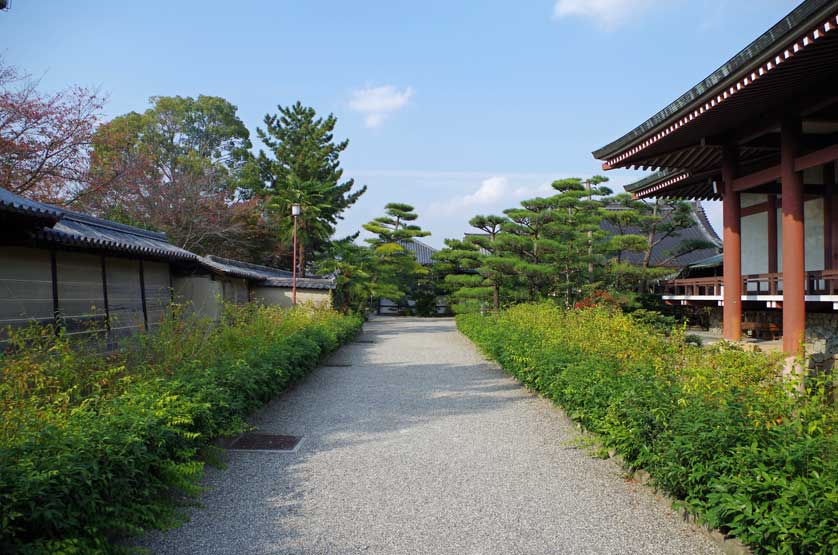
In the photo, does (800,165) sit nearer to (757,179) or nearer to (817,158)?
(817,158)

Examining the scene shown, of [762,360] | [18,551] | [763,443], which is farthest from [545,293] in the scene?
[18,551]

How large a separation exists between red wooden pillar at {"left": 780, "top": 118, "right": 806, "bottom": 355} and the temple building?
0.5 inches

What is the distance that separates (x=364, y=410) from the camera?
23.8 feet

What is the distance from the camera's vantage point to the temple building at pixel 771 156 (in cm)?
631

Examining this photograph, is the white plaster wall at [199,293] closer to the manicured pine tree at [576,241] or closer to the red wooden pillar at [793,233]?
the manicured pine tree at [576,241]

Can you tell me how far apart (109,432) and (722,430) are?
10.8ft

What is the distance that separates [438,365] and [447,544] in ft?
26.9

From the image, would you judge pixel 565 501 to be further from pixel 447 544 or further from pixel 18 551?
pixel 18 551

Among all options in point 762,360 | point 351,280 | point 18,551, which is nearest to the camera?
point 18,551

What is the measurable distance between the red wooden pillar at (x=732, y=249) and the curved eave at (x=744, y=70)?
1660 mm

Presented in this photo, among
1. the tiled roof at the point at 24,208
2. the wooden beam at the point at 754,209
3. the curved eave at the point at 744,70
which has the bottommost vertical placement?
the tiled roof at the point at 24,208

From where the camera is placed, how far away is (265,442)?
5672 millimetres

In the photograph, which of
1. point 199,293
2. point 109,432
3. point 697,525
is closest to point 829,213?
point 697,525

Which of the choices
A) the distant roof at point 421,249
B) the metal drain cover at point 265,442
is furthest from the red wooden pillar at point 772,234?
the distant roof at point 421,249
